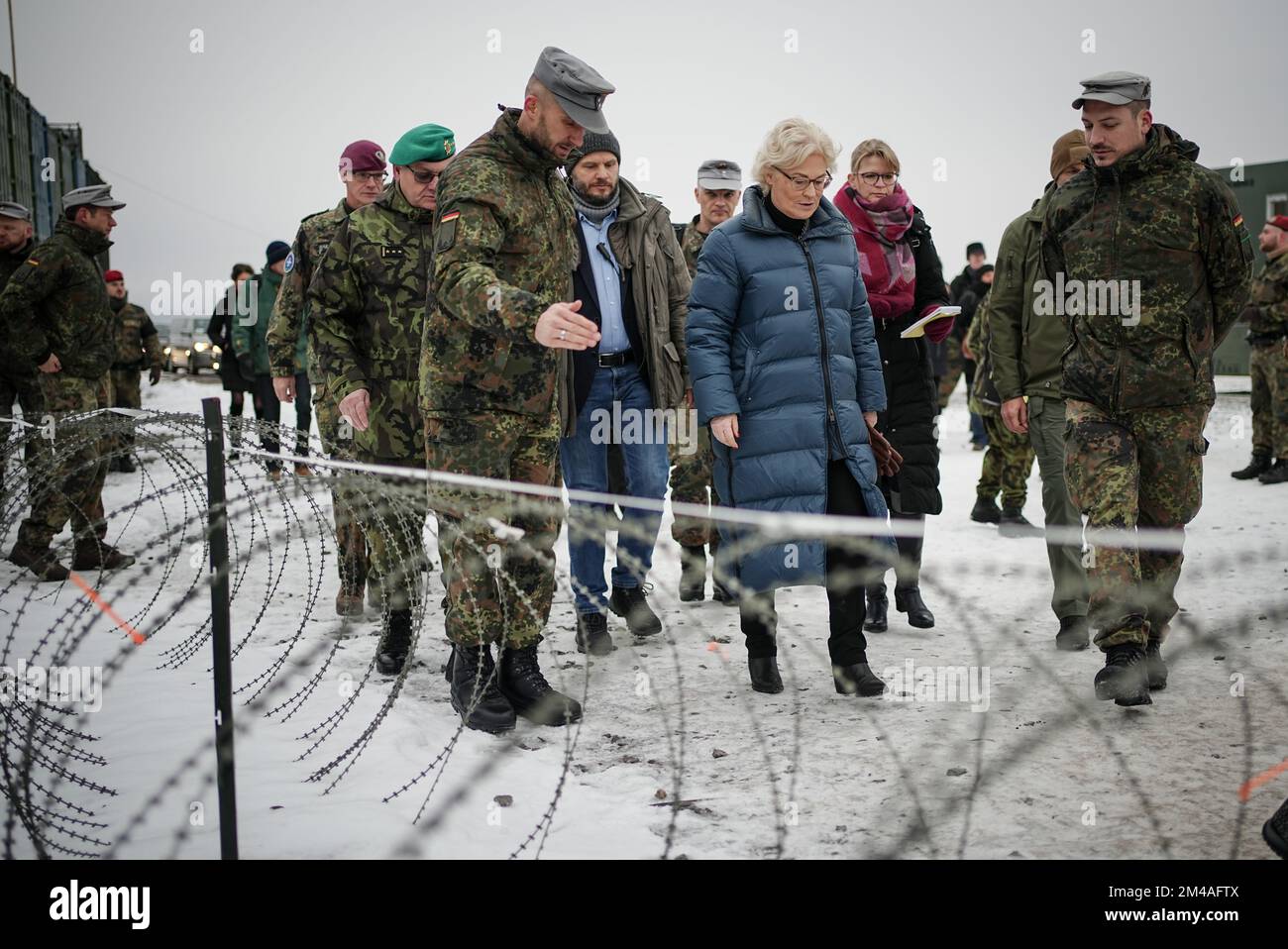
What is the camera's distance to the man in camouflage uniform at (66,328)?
633cm

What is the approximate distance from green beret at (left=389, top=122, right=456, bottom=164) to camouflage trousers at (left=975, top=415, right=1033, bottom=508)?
4365mm

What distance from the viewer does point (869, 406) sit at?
13.9 ft

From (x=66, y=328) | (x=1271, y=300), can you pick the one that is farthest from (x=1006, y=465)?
(x=66, y=328)

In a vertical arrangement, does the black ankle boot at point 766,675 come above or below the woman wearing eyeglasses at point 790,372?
below

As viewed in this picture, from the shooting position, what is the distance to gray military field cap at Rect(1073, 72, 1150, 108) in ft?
12.7

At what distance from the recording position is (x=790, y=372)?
403 centimetres

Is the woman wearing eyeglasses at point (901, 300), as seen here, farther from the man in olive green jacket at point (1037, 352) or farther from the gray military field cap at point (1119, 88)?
the gray military field cap at point (1119, 88)

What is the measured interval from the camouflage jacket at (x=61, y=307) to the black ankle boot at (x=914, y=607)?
15.9ft

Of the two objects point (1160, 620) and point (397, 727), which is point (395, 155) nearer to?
point (397, 727)

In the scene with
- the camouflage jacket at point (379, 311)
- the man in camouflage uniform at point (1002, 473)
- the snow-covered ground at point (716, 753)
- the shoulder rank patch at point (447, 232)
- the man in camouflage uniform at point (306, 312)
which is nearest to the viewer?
the snow-covered ground at point (716, 753)

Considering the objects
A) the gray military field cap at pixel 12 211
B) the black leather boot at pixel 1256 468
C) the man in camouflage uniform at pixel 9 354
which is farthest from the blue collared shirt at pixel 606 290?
the black leather boot at pixel 1256 468

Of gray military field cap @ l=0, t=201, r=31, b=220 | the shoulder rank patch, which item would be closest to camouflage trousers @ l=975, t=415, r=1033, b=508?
the shoulder rank patch
